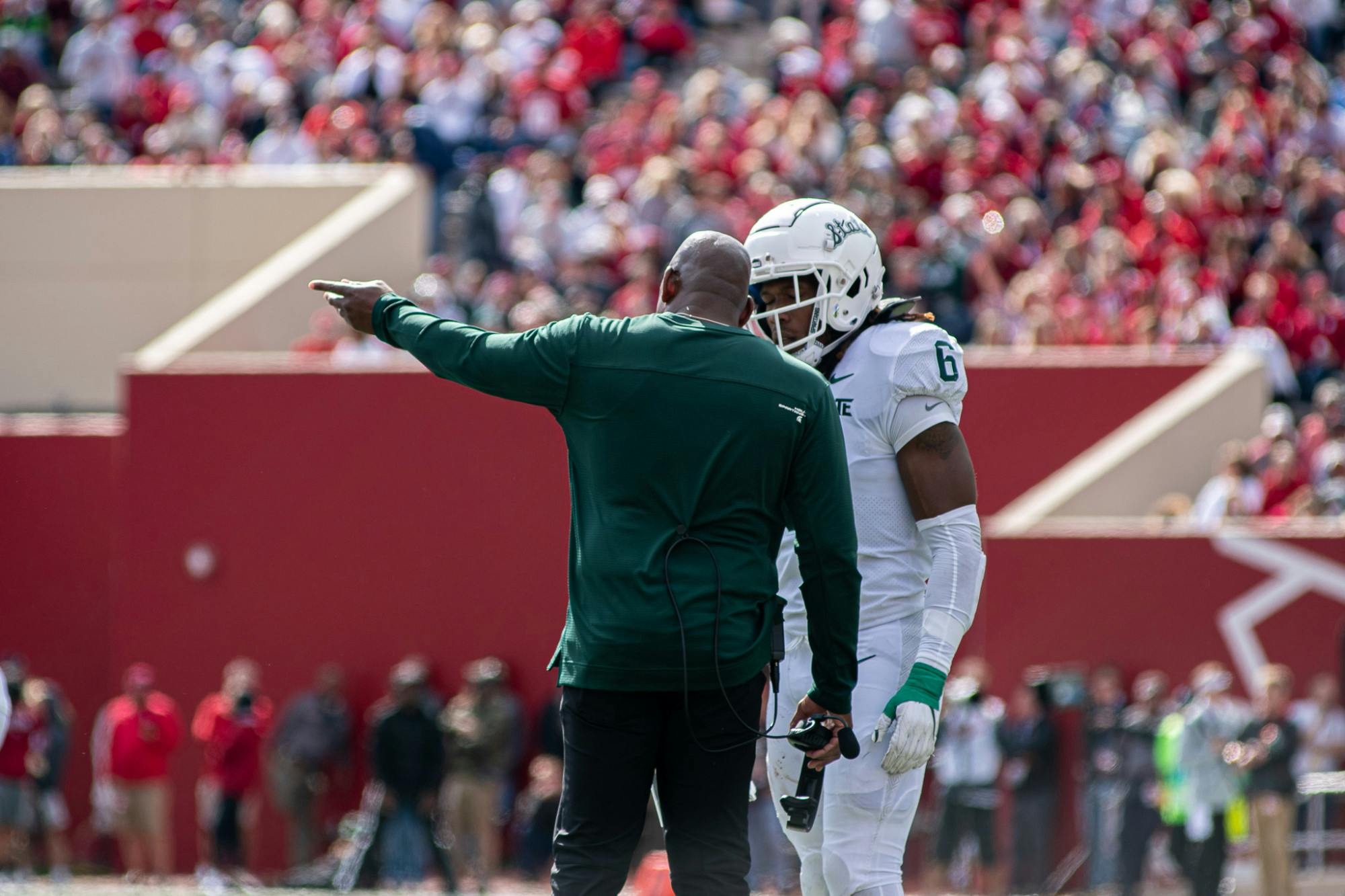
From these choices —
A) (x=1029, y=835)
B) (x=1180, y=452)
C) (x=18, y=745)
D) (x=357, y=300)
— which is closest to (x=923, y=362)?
(x=357, y=300)

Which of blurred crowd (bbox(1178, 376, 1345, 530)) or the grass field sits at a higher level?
blurred crowd (bbox(1178, 376, 1345, 530))

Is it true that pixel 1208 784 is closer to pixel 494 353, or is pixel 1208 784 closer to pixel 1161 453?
pixel 1161 453

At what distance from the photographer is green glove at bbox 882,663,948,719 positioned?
13.0 feet

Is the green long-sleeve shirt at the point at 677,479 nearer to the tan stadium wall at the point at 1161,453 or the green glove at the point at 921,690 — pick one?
the green glove at the point at 921,690

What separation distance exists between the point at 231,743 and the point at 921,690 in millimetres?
9077

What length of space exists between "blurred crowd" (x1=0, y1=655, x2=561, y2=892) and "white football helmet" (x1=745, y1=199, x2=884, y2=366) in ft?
26.3

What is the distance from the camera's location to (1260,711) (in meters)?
10.8

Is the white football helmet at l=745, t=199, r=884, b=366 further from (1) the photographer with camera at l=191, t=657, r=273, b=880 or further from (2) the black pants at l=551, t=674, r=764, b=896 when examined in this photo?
(1) the photographer with camera at l=191, t=657, r=273, b=880

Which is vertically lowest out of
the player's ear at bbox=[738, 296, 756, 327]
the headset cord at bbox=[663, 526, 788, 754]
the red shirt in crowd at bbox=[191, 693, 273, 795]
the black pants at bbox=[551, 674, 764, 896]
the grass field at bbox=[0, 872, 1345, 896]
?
the grass field at bbox=[0, 872, 1345, 896]

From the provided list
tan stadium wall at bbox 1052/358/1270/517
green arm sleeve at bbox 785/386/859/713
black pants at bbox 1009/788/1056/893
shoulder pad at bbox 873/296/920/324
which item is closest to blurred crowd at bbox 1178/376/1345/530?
tan stadium wall at bbox 1052/358/1270/517

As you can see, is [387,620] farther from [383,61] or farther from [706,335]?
[706,335]

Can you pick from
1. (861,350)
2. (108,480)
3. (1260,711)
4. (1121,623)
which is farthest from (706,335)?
(108,480)

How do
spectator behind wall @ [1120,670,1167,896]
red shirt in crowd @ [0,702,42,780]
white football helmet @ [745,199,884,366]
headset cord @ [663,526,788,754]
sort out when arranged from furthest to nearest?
red shirt in crowd @ [0,702,42,780]
spectator behind wall @ [1120,670,1167,896]
white football helmet @ [745,199,884,366]
headset cord @ [663,526,788,754]

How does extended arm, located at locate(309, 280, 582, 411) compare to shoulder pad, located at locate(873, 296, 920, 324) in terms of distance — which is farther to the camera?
shoulder pad, located at locate(873, 296, 920, 324)
